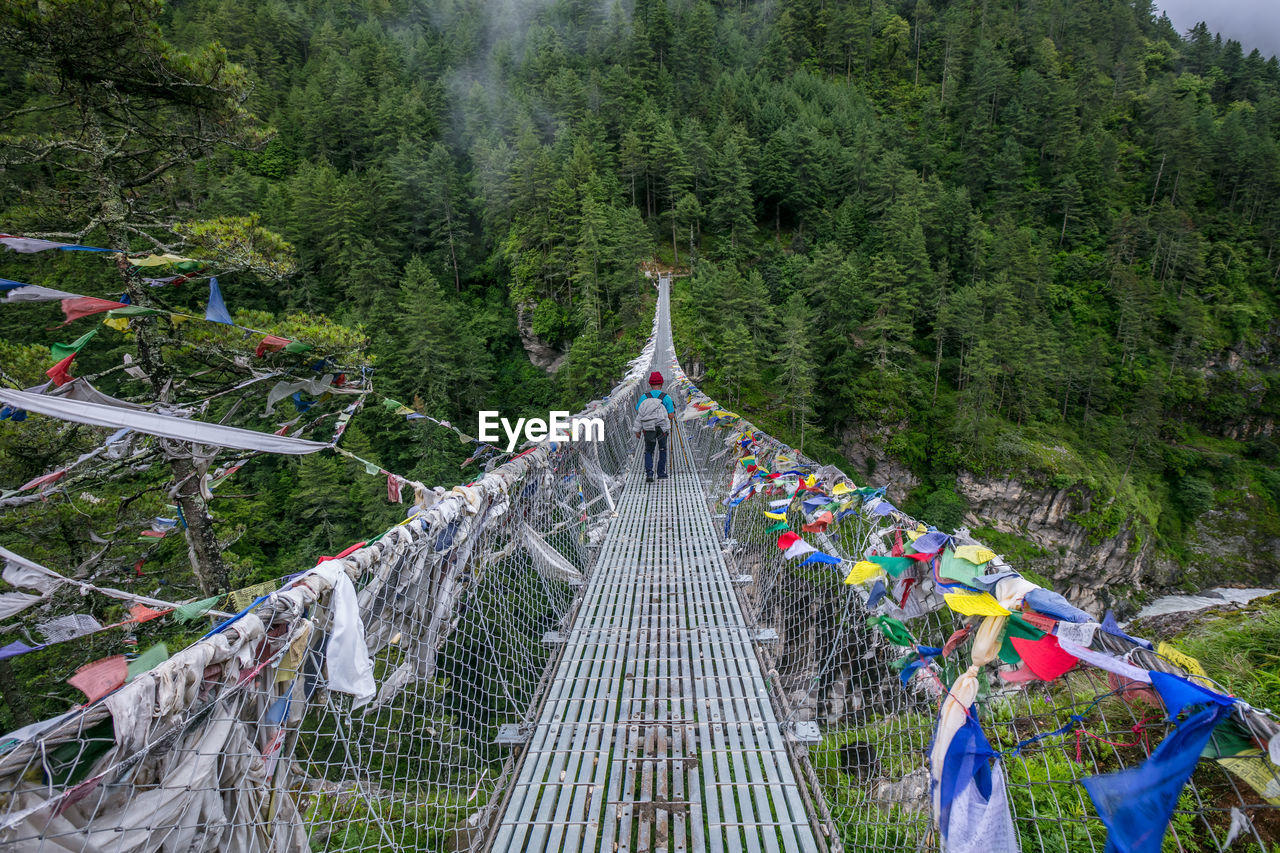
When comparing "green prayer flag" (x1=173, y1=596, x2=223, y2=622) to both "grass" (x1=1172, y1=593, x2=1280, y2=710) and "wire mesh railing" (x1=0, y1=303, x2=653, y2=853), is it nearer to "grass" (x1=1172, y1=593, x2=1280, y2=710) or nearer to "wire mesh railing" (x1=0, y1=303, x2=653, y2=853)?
"wire mesh railing" (x1=0, y1=303, x2=653, y2=853)

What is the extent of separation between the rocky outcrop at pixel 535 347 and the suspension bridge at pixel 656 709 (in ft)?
72.6

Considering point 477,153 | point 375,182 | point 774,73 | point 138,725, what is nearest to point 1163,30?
point 774,73

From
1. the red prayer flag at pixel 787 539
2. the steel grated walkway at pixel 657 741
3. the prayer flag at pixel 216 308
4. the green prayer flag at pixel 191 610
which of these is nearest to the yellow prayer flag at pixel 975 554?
the steel grated walkway at pixel 657 741

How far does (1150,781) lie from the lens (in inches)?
37.5

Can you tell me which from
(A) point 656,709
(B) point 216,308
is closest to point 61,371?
(B) point 216,308

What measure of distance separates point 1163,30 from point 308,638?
281 ft

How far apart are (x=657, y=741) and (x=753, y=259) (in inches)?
1075

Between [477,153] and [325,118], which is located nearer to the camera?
[477,153]

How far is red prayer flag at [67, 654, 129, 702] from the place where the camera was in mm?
940

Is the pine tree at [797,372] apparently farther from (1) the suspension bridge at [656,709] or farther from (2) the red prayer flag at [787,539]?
(2) the red prayer flag at [787,539]

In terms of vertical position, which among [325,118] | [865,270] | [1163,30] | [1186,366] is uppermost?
[1163,30]

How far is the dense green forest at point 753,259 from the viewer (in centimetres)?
1991

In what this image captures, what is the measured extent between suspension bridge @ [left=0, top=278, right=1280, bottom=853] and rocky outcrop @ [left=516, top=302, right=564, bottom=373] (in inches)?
871

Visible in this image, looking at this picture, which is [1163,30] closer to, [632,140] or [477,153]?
[632,140]
